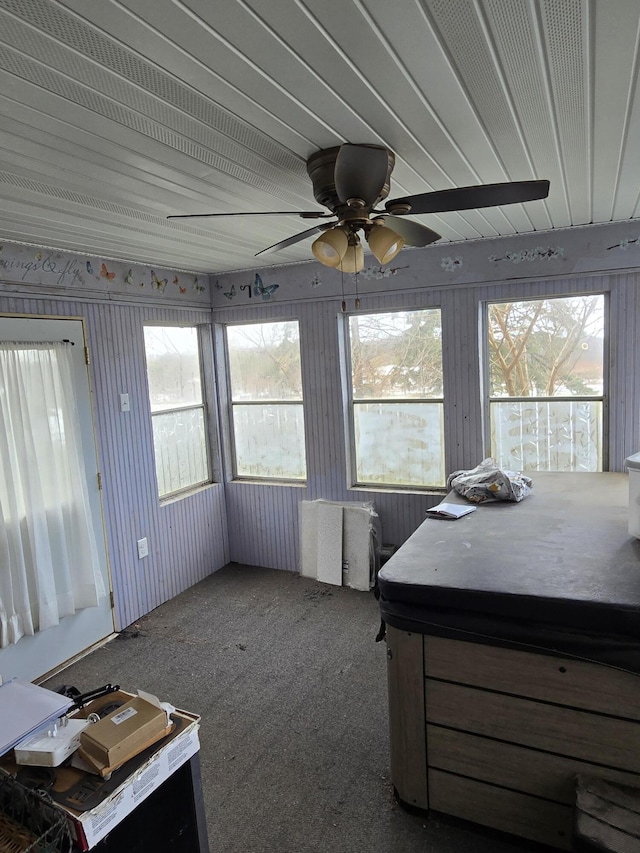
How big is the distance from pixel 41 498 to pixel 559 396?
11.3 feet

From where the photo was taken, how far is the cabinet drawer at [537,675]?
1.80 meters

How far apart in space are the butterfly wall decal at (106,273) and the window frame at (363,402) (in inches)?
68.1

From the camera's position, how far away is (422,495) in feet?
13.7

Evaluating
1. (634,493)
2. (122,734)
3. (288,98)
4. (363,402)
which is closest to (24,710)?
(122,734)

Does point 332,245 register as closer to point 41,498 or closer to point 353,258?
point 353,258

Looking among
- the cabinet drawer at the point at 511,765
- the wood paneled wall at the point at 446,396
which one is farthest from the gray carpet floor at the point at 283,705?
the wood paneled wall at the point at 446,396

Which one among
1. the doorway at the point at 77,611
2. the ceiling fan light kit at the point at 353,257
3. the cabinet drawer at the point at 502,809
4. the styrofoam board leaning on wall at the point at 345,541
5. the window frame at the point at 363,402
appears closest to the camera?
the cabinet drawer at the point at 502,809

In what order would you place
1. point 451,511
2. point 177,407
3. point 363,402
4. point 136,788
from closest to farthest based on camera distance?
point 136,788
point 451,511
point 363,402
point 177,407

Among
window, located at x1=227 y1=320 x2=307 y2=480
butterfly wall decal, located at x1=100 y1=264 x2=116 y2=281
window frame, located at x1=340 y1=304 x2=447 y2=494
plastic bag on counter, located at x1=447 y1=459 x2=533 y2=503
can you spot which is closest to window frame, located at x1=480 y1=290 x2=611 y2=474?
window frame, located at x1=340 y1=304 x2=447 y2=494

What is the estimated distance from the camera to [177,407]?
4500 millimetres

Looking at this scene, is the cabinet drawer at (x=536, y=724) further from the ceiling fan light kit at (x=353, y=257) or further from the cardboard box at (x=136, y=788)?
the ceiling fan light kit at (x=353, y=257)

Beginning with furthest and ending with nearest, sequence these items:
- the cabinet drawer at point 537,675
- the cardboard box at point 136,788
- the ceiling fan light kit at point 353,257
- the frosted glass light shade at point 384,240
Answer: the ceiling fan light kit at point 353,257 → the frosted glass light shade at point 384,240 → the cabinet drawer at point 537,675 → the cardboard box at point 136,788

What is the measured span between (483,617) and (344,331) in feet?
9.30

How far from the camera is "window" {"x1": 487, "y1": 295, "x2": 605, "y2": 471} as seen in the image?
3.70m
